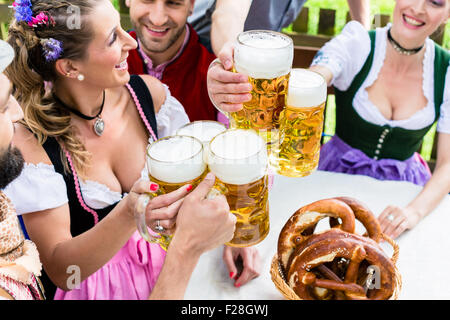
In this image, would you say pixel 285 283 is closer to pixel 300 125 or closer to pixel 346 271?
pixel 346 271

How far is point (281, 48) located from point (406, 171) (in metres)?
1.47

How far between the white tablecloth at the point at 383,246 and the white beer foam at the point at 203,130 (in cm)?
48

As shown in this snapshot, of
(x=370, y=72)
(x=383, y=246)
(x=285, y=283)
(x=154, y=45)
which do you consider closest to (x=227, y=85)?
(x=285, y=283)

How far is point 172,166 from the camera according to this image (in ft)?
2.86

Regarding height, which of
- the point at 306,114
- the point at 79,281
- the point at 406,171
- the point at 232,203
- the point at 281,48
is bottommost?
the point at 406,171

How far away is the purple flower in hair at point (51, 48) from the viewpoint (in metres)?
1.31

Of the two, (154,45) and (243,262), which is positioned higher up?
(154,45)

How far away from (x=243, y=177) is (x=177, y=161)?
0.45 ft

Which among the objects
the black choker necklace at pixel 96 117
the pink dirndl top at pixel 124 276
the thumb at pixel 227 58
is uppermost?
the thumb at pixel 227 58

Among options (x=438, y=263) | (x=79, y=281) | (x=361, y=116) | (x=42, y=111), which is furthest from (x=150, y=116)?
(x=438, y=263)

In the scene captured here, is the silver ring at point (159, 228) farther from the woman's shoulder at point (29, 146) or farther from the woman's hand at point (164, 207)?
the woman's shoulder at point (29, 146)

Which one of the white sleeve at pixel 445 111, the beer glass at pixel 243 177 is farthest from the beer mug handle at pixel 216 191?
the white sleeve at pixel 445 111

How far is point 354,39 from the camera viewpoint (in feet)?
6.69
